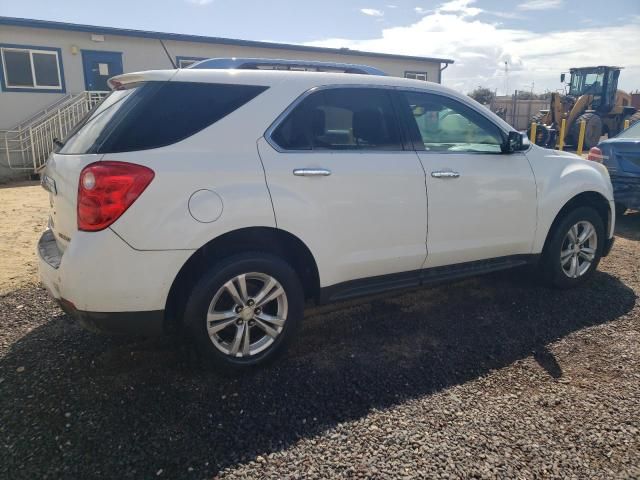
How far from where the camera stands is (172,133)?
9.08 feet

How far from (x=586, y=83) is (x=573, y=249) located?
19.4m

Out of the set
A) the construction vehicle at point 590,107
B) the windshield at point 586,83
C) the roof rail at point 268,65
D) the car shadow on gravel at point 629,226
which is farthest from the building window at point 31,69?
the windshield at point 586,83

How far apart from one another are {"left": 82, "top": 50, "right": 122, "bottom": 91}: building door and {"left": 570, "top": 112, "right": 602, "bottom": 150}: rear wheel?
16.9 m

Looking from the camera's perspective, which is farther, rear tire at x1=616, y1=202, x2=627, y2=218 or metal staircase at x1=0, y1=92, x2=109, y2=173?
metal staircase at x1=0, y1=92, x2=109, y2=173

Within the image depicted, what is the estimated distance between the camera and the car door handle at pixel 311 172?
3021mm

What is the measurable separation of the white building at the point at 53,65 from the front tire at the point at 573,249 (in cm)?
1138

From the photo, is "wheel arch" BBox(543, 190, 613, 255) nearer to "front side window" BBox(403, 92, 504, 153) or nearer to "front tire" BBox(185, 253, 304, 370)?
"front side window" BBox(403, 92, 504, 153)

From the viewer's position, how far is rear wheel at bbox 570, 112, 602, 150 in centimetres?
1888

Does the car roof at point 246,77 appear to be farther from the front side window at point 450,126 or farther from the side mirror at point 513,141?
the side mirror at point 513,141

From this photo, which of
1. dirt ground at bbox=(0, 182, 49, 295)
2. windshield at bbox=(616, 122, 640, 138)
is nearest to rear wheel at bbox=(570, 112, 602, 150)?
windshield at bbox=(616, 122, 640, 138)

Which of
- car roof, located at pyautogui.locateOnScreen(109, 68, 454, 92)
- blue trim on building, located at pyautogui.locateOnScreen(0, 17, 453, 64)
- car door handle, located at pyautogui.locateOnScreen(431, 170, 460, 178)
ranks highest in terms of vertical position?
blue trim on building, located at pyautogui.locateOnScreen(0, 17, 453, 64)

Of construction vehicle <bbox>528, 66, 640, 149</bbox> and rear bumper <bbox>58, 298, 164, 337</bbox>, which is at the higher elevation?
construction vehicle <bbox>528, 66, 640, 149</bbox>

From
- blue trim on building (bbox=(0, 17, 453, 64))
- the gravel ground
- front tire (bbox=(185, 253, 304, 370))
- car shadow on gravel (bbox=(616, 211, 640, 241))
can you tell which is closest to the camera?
the gravel ground

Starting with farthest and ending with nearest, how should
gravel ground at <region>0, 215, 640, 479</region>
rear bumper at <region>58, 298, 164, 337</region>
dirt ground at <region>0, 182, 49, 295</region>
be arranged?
dirt ground at <region>0, 182, 49, 295</region>
rear bumper at <region>58, 298, 164, 337</region>
gravel ground at <region>0, 215, 640, 479</region>
